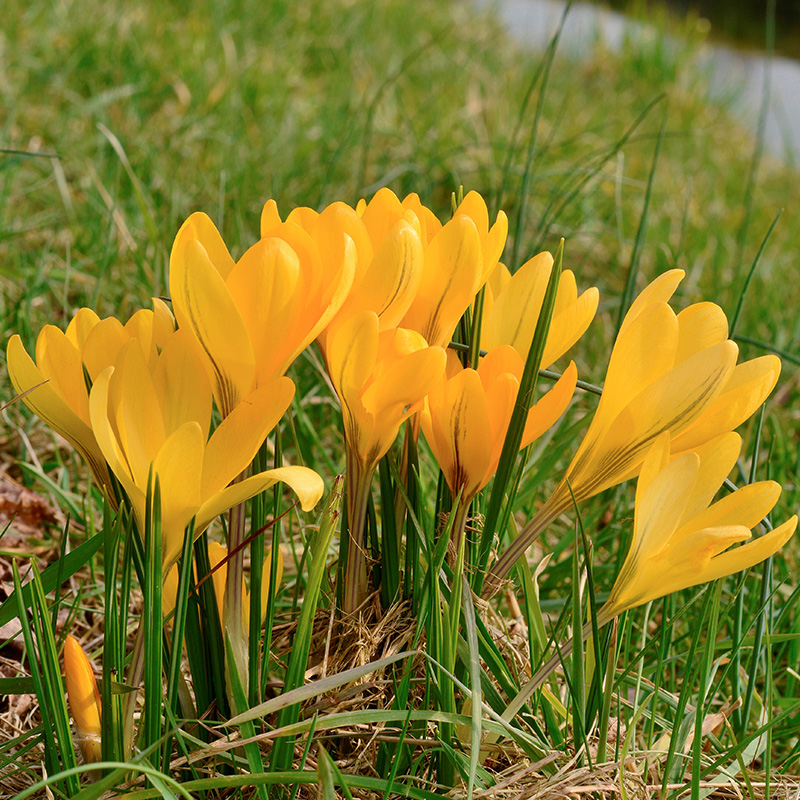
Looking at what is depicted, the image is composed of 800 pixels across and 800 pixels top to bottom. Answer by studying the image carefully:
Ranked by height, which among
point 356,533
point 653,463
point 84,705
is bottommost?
point 84,705

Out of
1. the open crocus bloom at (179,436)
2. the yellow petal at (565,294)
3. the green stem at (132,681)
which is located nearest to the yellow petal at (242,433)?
the open crocus bloom at (179,436)

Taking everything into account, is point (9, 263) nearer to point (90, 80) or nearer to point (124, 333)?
point (90, 80)

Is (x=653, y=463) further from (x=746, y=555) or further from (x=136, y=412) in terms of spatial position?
(x=136, y=412)

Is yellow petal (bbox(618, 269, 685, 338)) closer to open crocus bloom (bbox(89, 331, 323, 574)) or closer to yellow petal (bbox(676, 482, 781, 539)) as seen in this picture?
yellow petal (bbox(676, 482, 781, 539))

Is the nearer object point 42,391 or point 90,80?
point 42,391

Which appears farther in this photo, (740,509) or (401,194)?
(401,194)

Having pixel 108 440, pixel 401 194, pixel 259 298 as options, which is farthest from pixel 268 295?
pixel 401 194

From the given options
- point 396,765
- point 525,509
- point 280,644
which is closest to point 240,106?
point 525,509
